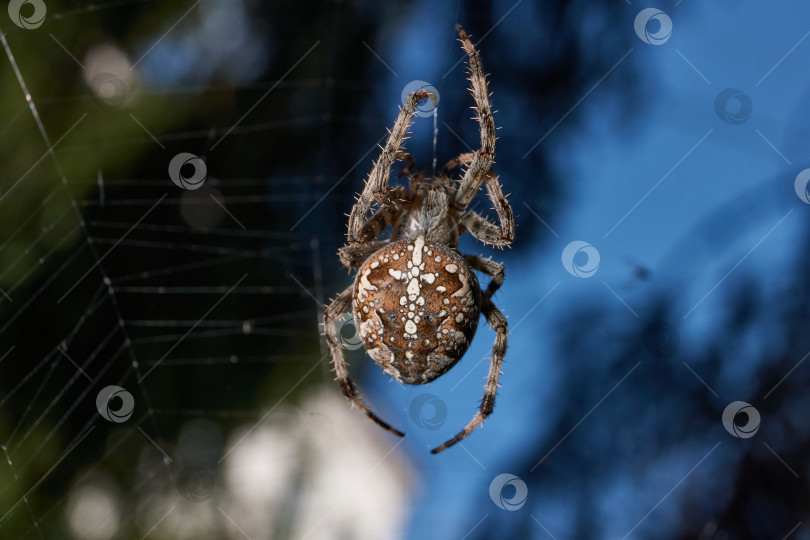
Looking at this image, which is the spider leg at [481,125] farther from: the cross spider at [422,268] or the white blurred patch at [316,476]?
the white blurred patch at [316,476]

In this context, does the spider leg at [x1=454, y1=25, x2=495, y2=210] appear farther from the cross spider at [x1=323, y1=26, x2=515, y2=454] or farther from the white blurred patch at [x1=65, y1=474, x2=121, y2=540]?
the white blurred patch at [x1=65, y1=474, x2=121, y2=540]

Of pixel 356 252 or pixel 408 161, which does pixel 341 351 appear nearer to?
pixel 356 252

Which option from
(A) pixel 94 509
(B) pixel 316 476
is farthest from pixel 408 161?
(A) pixel 94 509

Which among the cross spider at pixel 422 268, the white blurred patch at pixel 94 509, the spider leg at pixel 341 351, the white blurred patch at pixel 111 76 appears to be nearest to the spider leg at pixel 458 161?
the cross spider at pixel 422 268

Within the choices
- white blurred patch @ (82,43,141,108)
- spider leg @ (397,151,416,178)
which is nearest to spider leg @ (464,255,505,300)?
spider leg @ (397,151,416,178)

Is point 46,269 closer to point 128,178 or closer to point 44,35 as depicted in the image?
point 128,178

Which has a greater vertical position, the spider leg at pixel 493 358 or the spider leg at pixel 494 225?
the spider leg at pixel 494 225

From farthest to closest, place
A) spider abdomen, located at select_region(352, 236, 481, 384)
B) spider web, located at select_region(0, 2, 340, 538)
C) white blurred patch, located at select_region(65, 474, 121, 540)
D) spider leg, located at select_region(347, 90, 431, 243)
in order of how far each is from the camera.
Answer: white blurred patch, located at select_region(65, 474, 121, 540)
spider web, located at select_region(0, 2, 340, 538)
spider leg, located at select_region(347, 90, 431, 243)
spider abdomen, located at select_region(352, 236, 481, 384)
